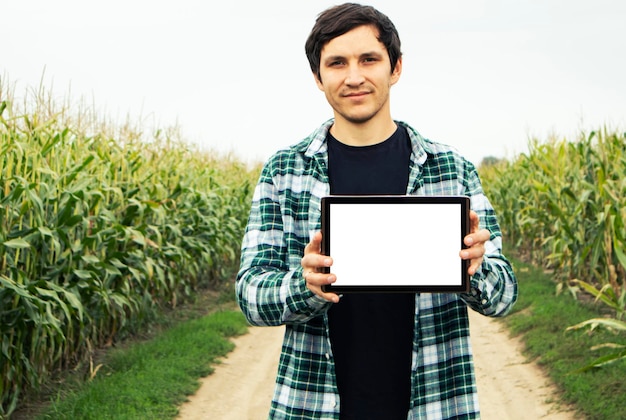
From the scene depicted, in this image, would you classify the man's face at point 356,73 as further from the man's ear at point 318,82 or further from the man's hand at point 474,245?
the man's hand at point 474,245

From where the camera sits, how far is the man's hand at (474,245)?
167 cm

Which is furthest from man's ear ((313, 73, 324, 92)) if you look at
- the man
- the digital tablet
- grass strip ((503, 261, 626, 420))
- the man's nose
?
grass strip ((503, 261, 626, 420))

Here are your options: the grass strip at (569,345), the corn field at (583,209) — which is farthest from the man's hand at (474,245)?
the corn field at (583,209)

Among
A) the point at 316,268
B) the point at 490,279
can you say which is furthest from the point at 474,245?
the point at 316,268

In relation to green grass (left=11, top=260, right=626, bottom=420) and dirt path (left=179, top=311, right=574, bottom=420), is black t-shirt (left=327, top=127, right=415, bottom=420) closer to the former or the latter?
green grass (left=11, top=260, right=626, bottom=420)

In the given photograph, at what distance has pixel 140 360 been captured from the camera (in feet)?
21.9

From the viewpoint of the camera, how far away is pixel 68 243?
5438mm

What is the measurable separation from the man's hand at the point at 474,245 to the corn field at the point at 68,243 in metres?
3.76

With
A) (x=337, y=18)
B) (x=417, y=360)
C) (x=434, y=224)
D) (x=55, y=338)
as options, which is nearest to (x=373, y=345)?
(x=417, y=360)

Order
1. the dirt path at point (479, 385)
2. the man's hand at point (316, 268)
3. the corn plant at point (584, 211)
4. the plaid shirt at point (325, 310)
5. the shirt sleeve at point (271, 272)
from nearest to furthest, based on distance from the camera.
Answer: the man's hand at point (316, 268)
the shirt sleeve at point (271, 272)
the plaid shirt at point (325, 310)
the dirt path at point (479, 385)
the corn plant at point (584, 211)

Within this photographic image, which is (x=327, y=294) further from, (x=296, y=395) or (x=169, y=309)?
(x=169, y=309)

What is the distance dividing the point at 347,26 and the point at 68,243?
13.2 ft

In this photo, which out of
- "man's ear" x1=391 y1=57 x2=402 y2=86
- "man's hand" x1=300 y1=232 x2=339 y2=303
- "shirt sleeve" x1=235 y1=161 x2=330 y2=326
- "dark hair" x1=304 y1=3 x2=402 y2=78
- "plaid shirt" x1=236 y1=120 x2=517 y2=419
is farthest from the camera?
"man's ear" x1=391 y1=57 x2=402 y2=86

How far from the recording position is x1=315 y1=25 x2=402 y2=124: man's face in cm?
196
